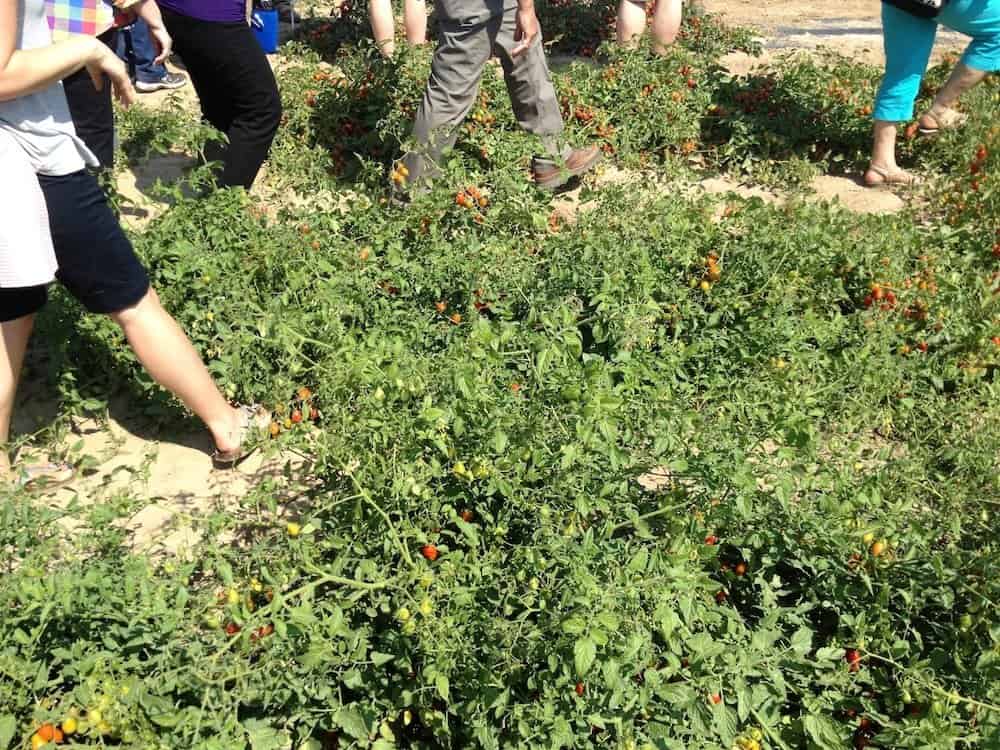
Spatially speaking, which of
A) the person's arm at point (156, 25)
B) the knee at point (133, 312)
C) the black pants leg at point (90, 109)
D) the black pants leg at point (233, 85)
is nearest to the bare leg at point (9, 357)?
the knee at point (133, 312)

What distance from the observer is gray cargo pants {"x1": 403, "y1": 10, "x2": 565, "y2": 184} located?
12.7ft

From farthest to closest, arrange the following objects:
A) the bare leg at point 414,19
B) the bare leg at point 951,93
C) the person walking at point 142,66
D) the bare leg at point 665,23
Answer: the person walking at point 142,66
the bare leg at point 414,19
the bare leg at point 665,23
the bare leg at point 951,93

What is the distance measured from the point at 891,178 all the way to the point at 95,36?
362 centimetres

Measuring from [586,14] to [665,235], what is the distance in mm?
3845

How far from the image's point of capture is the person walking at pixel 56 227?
2.29 m

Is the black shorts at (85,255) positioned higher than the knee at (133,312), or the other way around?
the black shorts at (85,255)

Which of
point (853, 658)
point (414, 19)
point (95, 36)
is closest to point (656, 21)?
point (414, 19)

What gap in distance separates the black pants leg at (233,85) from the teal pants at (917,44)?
9.37 ft

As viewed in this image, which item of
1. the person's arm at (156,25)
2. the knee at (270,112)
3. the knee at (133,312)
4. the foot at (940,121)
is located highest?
the person's arm at (156,25)

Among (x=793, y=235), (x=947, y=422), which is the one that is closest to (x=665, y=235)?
(x=793, y=235)

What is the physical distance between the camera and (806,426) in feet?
7.97

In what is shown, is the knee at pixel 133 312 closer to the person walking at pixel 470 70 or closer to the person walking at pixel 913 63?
the person walking at pixel 470 70

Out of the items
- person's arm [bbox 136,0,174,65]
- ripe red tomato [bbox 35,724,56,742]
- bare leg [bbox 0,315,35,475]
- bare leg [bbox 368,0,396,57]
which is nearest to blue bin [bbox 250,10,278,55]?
bare leg [bbox 368,0,396,57]

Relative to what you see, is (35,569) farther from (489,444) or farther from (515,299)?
(515,299)
